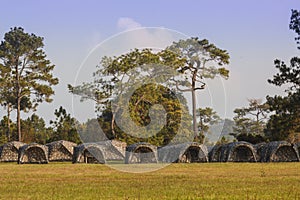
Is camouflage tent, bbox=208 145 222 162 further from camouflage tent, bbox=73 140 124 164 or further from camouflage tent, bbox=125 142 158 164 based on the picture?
camouflage tent, bbox=73 140 124 164

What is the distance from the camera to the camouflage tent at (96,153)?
148 feet

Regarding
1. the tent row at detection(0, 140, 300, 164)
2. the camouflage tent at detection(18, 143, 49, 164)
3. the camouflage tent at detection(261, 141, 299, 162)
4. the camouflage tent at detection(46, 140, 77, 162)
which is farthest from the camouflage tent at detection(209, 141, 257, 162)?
the camouflage tent at detection(18, 143, 49, 164)

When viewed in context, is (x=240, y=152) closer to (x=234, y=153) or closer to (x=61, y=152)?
(x=234, y=153)

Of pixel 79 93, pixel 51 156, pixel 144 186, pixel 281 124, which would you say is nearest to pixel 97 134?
pixel 79 93

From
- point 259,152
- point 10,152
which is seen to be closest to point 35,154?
point 10,152

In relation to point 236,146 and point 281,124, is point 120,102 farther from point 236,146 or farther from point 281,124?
point 281,124

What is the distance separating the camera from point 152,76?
55.4 m

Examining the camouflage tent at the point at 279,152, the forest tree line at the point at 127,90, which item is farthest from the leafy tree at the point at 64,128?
the camouflage tent at the point at 279,152

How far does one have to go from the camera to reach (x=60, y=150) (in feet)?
161

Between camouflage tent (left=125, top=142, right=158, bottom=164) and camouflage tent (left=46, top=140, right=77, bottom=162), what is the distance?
6.08 m

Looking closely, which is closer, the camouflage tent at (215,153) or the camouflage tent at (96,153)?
the camouflage tent at (96,153)

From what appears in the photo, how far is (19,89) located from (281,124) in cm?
3001

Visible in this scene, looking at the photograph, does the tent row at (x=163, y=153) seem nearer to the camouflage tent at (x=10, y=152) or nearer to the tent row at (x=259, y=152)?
the tent row at (x=259, y=152)

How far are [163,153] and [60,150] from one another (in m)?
8.65
